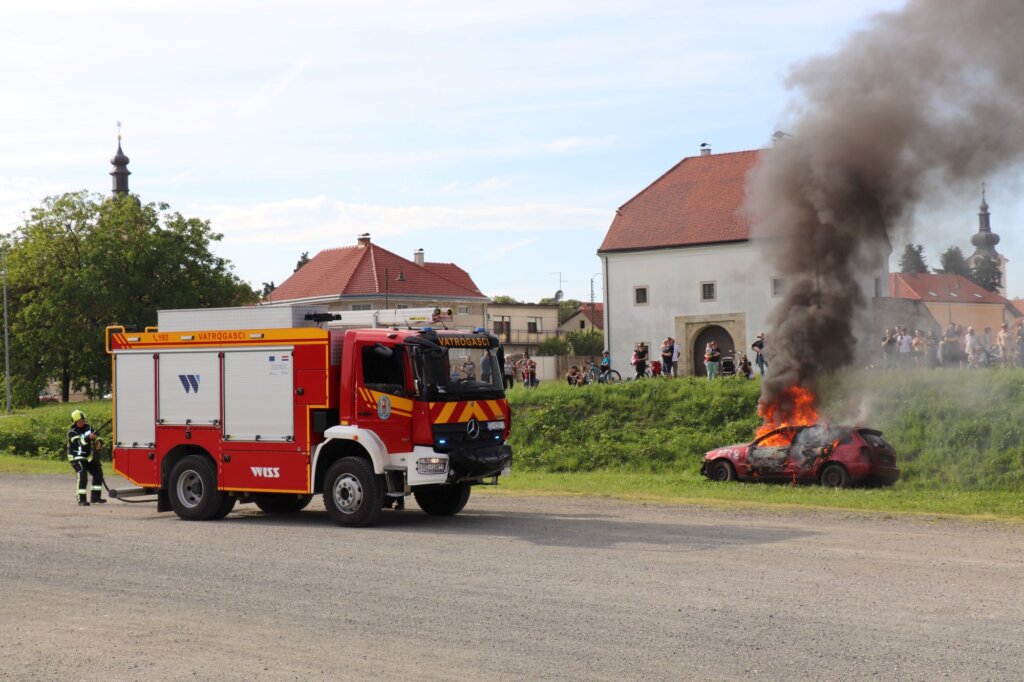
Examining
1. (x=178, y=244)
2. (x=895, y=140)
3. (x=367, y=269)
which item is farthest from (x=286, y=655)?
(x=367, y=269)

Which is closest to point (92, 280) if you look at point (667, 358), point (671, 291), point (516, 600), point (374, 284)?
point (374, 284)

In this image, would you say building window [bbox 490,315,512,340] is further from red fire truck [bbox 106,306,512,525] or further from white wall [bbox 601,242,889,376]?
red fire truck [bbox 106,306,512,525]

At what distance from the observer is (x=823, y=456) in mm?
23766

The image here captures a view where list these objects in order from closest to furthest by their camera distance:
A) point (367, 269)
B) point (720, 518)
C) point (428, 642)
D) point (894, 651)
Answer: point (894, 651) → point (428, 642) → point (720, 518) → point (367, 269)

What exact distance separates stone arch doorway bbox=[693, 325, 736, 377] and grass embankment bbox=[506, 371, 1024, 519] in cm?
1976

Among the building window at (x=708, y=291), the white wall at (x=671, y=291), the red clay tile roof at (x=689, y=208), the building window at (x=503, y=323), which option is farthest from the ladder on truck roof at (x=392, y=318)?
the building window at (x=503, y=323)

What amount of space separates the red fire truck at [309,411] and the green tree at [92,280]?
1941 inches

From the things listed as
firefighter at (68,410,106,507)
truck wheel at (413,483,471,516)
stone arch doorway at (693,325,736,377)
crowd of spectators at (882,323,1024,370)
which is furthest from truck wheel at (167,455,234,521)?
stone arch doorway at (693,325,736,377)

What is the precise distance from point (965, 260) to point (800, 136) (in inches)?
217

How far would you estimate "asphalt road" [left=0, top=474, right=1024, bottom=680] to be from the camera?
28.5 ft

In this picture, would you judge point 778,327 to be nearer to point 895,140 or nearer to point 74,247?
point 895,140

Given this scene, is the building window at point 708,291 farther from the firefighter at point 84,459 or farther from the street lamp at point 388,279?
the firefighter at point 84,459

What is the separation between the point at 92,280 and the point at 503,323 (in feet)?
157

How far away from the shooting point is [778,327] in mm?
25953
